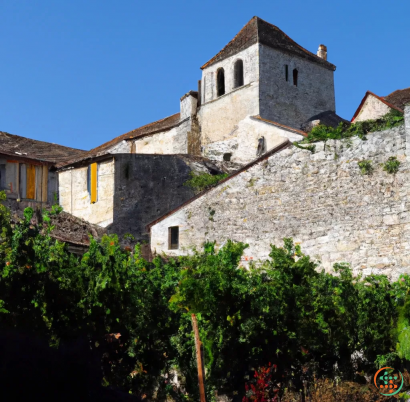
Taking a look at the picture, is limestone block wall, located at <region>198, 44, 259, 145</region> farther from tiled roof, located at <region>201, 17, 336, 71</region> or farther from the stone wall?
the stone wall

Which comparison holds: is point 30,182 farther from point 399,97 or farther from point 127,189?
point 399,97

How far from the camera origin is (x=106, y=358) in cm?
1185

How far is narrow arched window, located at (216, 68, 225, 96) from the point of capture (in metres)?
30.8

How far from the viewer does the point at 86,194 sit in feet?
76.3

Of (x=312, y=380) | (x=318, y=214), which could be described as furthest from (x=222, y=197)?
(x=312, y=380)

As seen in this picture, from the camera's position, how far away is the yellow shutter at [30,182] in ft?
76.6

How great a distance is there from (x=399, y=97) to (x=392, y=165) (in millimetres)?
7376

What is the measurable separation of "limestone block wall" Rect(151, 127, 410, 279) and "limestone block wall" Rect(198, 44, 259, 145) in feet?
36.7

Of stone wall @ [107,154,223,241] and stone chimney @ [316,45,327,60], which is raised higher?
stone chimney @ [316,45,327,60]

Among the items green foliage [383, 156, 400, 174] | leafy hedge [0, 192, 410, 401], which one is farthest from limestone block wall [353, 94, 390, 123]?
leafy hedge [0, 192, 410, 401]

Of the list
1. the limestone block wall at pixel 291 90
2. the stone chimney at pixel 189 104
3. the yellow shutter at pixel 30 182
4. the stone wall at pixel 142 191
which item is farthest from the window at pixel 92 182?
the limestone block wall at pixel 291 90

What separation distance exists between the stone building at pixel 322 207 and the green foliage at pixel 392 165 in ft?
0.29

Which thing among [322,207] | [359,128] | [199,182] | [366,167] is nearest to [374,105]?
[359,128]

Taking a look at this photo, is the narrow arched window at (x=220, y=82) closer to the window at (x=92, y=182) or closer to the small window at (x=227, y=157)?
the small window at (x=227, y=157)
